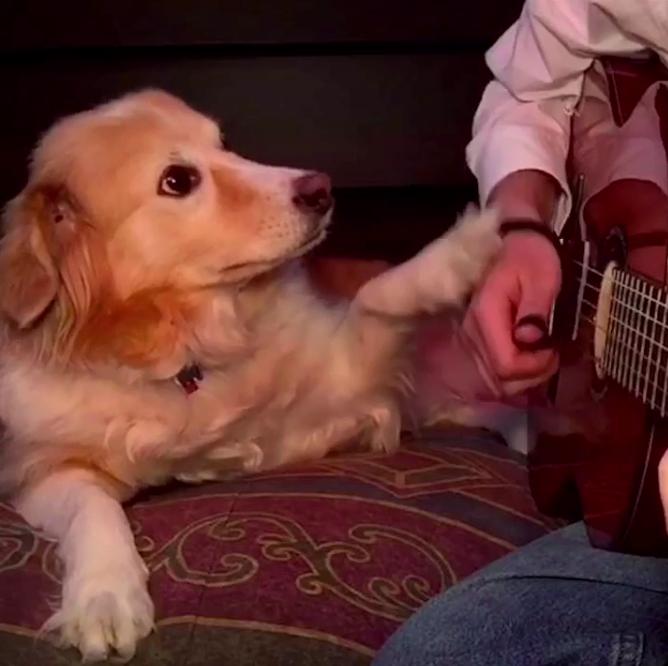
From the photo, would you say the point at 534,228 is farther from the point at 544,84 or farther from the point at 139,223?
the point at 139,223

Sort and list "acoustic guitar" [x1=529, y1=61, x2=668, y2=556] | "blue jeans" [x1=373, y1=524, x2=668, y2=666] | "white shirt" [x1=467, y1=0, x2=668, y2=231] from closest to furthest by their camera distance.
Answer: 1. "blue jeans" [x1=373, y1=524, x2=668, y2=666]
2. "acoustic guitar" [x1=529, y1=61, x2=668, y2=556]
3. "white shirt" [x1=467, y1=0, x2=668, y2=231]

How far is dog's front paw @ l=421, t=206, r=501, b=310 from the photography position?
4.37 ft

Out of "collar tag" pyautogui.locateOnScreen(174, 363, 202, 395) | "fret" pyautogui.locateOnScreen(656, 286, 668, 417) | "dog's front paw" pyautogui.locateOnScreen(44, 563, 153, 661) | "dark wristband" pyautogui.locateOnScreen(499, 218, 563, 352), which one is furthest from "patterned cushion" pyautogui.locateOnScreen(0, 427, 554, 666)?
"fret" pyautogui.locateOnScreen(656, 286, 668, 417)

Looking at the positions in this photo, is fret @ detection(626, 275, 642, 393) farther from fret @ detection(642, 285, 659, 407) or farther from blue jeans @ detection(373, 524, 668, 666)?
blue jeans @ detection(373, 524, 668, 666)

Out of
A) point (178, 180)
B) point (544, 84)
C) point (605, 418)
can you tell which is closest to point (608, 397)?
point (605, 418)

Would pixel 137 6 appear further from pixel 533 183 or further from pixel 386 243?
pixel 533 183

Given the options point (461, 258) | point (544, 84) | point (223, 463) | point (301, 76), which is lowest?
point (223, 463)

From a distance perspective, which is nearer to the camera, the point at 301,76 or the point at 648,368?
the point at 648,368

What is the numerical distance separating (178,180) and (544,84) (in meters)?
0.42

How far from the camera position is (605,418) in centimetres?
118

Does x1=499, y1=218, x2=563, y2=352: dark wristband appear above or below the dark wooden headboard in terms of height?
above

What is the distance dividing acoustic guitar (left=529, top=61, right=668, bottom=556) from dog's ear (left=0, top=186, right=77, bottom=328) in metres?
0.55

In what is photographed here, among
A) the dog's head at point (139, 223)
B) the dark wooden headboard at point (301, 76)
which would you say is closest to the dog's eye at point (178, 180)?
the dog's head at point (139, 223)

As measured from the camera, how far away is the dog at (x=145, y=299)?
1.47 meters
